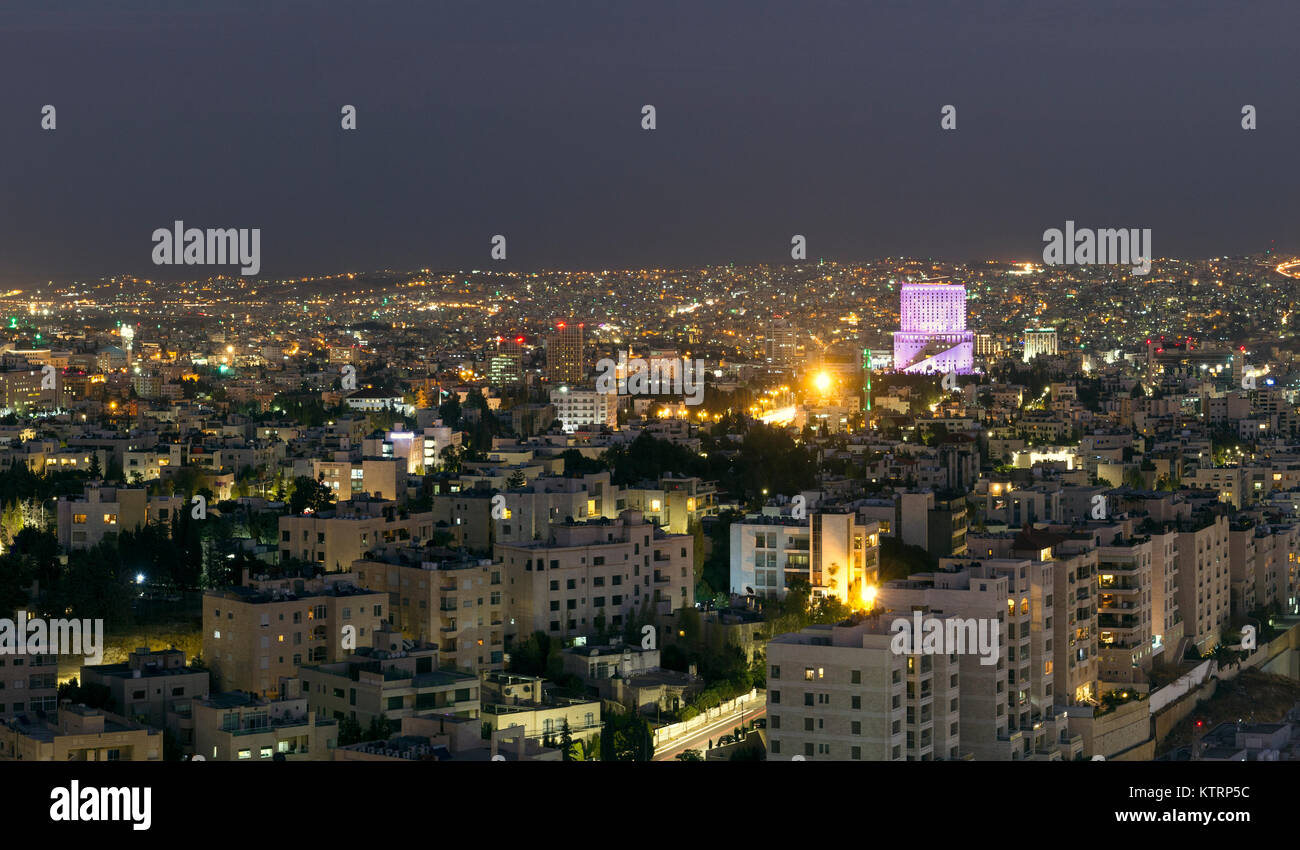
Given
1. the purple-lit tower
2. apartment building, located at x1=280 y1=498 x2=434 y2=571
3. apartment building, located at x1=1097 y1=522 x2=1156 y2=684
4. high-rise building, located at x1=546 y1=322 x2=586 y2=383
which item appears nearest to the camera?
apartment building, located at x1=1097 y1=522 x2=1156 y2=684

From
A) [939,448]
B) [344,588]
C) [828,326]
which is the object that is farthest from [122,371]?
[344,588]

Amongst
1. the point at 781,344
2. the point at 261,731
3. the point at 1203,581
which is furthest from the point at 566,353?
the point at 261,731

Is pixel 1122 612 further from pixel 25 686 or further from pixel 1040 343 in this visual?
pixel 1040 343

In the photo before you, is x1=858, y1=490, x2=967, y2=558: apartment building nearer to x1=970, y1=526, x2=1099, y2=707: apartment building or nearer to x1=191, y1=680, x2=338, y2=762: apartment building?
x1=970, y1=526, x2=1099, y2=707: apartment building

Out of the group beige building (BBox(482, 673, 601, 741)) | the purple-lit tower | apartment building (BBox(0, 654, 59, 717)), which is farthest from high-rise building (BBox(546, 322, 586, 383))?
apartment building (BBox(0, 654, 59, 717))

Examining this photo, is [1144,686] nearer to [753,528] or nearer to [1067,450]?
[753,528]

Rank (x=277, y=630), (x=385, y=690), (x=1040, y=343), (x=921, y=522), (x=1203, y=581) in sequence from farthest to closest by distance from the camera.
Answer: (x=1040, y=343) → (x=921, y=522) → (x=1203, y=581) → (x=277, y=630) → (x=385, y=690)
